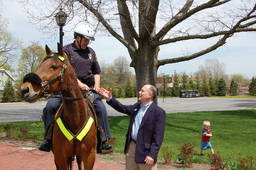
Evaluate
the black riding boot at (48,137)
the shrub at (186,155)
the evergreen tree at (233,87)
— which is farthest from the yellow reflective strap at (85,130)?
the evergreen tree at (233,87)

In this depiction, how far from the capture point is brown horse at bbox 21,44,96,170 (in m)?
2.91

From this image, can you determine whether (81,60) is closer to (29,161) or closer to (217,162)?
(217,162)

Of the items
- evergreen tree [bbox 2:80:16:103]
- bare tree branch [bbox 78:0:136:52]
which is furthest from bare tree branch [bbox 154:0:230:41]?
evergreen tree [bbox 2:80:16:103]

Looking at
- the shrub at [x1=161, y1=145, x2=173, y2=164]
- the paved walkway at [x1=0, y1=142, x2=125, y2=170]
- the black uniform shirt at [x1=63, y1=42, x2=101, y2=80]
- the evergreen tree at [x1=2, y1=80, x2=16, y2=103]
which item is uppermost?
the black uniform shirt at [x1=63, y1=42, x2=101, y2=80]

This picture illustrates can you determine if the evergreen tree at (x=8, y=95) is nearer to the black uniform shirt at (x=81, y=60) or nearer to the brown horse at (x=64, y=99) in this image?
the black uniform shirt at (x=81, y=60)

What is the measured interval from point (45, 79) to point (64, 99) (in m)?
0.58

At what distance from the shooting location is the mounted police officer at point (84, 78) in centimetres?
419

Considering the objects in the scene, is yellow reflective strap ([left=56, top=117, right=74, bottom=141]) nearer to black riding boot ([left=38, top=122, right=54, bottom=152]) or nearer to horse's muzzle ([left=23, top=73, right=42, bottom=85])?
black riding boot ([left=38, top=122, right=54, bottom=152])

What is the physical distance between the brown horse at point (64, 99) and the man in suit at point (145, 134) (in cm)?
62

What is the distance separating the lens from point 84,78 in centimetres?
444

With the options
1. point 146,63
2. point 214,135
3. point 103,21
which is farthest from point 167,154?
point 103,21

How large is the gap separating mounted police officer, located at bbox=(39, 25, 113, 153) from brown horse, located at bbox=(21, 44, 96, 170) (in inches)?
12.2

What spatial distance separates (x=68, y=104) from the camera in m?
3.58

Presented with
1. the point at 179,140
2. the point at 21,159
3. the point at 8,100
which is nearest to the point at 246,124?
the point at 179,140
